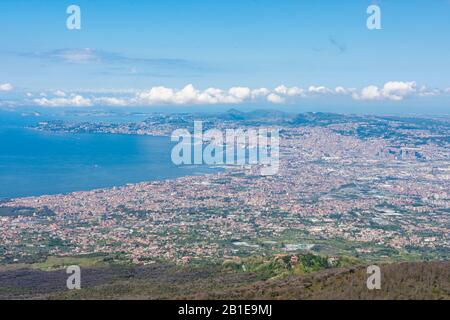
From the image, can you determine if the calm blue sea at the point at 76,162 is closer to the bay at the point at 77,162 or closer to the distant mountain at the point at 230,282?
the bay at the point at 77,162

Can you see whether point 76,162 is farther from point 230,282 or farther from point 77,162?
point 230,282

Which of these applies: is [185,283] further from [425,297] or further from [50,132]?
[50,132]

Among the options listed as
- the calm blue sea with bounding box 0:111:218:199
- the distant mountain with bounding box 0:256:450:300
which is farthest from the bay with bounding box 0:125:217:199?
the distant mountain with bounding box 0:256:450:300

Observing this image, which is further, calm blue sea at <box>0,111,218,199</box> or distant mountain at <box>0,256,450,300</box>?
calm blue sea at <box>0,111,218,199</box>

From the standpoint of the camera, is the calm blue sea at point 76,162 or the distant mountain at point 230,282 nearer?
the distant mountain at point 230,282

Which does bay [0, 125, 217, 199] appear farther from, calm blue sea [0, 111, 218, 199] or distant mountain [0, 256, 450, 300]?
distant mountain [0, 256, 450, 300]

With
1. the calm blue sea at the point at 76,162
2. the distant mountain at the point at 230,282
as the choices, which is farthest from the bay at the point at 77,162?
the distant mountain at the point at 230,282

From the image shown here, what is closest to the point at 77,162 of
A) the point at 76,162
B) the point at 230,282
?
the point at 76,162
